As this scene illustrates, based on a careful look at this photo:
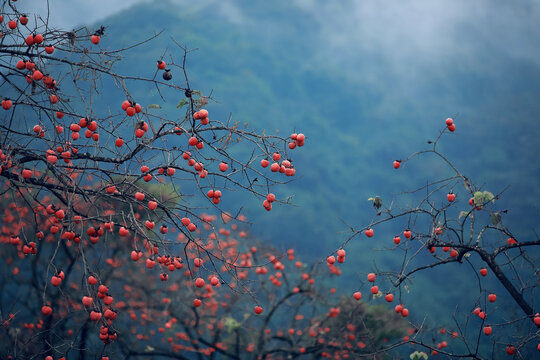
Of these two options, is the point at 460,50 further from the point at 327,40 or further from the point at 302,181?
the point at 302,181

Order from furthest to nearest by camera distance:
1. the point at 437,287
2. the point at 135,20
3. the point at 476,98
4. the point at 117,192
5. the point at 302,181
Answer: the point at 135,20
the point at 476,98
the point at 302,181
the point at 437,287
the point at 117,192

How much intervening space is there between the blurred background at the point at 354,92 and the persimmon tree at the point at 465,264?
49.5 inches

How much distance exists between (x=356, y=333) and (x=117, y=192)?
5010 mm

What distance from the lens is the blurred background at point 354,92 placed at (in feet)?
49.2

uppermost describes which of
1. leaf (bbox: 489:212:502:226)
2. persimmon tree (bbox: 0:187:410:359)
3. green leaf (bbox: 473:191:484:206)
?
persimmon tree (bbox: 0:187:410:359)

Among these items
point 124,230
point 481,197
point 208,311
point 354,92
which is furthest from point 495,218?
point 354,92

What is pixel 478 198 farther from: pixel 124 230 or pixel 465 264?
pixel 465 264

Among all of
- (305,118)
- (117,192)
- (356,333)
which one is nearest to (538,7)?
(305,118)

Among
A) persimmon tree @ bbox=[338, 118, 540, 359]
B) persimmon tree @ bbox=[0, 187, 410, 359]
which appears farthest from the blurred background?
persimmon tree @ bbox=[0, 187, 410, 359]

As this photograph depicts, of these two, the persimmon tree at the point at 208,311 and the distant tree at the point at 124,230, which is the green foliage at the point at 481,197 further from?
the persimmon tree at the point at 208,311

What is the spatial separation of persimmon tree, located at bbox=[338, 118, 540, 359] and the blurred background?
1257 mm

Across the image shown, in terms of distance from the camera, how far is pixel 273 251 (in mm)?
7434

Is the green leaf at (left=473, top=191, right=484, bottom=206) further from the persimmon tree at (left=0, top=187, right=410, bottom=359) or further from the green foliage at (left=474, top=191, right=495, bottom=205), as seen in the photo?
the persimmon tree at (left=0, top=187, right=410, bottom=359)

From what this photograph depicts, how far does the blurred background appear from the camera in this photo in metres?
15.0
